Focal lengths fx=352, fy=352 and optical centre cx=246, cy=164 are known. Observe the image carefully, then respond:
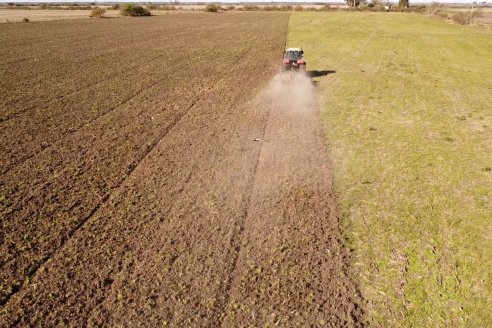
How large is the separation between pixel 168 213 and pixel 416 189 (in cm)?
702

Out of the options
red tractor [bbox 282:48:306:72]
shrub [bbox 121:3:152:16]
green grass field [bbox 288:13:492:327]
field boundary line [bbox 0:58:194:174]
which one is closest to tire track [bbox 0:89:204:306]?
field boundary line [bbox 0:58:194:174]

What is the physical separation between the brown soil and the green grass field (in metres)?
0.75

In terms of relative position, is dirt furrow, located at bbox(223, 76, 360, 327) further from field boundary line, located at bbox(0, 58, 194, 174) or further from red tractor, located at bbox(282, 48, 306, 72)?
red tractor, located at bbox(282, 48, 306, 72)

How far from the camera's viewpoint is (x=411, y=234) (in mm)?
8352

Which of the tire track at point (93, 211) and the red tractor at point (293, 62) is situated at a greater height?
the red tractor at point (293, 62)

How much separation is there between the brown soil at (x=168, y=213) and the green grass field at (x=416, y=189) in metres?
0.75

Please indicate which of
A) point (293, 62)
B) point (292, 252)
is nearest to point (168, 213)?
point (292, 252)

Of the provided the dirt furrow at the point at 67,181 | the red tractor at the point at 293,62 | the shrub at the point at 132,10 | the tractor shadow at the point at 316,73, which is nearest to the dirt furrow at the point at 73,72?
the dirt furrow at the point at 67,181

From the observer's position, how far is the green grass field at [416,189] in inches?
266

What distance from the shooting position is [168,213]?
9094 mm

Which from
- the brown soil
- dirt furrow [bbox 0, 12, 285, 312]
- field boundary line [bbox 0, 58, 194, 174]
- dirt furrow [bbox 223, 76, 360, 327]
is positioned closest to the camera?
dirt furrow [bbox 223, 76, 360, 327]

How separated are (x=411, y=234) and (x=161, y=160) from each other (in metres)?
7.83

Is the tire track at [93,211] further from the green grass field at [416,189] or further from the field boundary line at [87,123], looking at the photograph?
the green grass field at [416,189]

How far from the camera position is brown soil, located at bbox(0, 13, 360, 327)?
6.56 meters
